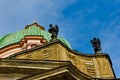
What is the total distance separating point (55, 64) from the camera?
55.0 ft

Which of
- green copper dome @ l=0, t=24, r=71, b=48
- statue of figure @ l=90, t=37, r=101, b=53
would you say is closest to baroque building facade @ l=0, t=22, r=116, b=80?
statue of figure @ l=90, t=37, r=101, b=53

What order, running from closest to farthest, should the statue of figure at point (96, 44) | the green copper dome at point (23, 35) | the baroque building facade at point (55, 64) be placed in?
the baroque building facade at point (55, 64), the statue of figure at point (96, 44), the green copper dome at point (23, 35)

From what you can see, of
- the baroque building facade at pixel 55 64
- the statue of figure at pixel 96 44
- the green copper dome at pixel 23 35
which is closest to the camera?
the baroque building facade at pixel 55 64

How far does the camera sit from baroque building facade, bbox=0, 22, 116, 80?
15789mm

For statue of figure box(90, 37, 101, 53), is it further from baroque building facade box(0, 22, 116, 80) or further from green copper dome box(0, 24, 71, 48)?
green copper dome box(0, 24, 71, 48)

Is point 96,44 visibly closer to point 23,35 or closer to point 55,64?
point 55,64

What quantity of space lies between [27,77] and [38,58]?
2.79m

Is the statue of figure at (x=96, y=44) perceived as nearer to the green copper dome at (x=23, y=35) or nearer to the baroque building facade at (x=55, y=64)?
the baroque building facade at (x=55, y=64)

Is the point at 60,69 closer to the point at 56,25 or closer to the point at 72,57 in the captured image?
the point at 72,57

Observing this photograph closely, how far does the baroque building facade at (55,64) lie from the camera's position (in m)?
15.8

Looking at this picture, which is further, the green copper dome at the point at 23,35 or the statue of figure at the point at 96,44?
the green copper dome at the point at 23,35

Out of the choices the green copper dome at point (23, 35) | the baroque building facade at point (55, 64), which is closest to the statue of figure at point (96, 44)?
the baroque building facade at point (55, 64)

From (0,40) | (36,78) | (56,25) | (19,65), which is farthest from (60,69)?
(0,40)

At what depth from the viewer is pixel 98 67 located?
18.4 meters
